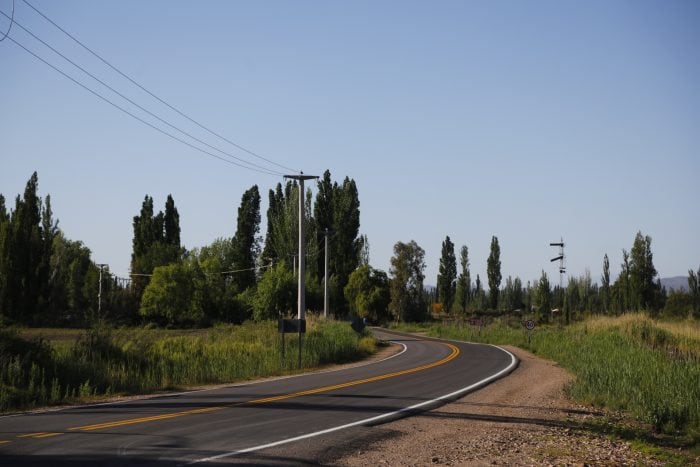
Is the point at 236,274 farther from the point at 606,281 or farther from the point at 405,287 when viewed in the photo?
the point at 606,281

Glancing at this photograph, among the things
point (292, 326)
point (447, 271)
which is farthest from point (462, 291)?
point (292, 326)

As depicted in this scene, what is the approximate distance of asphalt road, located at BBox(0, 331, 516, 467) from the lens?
404 inches

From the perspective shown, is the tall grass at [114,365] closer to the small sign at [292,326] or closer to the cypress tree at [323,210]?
the small sign at [292,326]

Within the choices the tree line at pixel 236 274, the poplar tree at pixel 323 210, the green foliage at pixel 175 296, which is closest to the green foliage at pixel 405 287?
the tree line at pixel 236 274

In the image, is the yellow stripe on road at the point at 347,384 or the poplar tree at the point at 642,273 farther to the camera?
the poplar tree at the point at 642,273

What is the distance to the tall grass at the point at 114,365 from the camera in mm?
17312

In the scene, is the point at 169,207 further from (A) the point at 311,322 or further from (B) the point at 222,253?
(A) the point at 311,322

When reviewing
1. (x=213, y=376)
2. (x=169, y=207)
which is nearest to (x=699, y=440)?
(x=213, y=376)

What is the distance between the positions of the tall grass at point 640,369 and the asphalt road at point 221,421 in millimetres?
4103

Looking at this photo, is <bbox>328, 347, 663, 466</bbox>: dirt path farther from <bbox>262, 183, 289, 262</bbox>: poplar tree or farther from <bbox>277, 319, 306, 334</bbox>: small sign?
<bbox>262, 183, 289, 262</bbox>: poplar tree

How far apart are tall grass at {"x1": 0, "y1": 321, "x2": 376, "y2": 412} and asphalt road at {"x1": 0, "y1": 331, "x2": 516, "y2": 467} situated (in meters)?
1.96

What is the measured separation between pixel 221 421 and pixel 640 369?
1330 cm

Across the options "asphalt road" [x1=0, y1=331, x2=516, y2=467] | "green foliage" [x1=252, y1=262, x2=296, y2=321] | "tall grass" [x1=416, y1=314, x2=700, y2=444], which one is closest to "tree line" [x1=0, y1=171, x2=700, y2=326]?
"green foliage" [x1=252, y1=262, x2=296, y2=321]

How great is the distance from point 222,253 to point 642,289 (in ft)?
189
